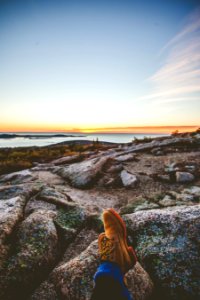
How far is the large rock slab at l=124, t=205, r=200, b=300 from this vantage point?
3555 mm

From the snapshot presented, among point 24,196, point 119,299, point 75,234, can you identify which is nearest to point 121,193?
point 75,234

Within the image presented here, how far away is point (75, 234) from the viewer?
516 cm

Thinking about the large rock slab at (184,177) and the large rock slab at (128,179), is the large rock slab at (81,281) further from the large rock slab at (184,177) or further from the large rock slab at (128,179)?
the large rock slab at (184,177)

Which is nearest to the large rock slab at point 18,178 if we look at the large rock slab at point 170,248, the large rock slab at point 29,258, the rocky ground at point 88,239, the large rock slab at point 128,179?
the rocky ground at point 88,239

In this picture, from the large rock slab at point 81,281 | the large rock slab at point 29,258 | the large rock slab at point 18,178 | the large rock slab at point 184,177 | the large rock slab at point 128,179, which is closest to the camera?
the large rock slab at point 81,281

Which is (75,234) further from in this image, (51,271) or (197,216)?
(197,216)

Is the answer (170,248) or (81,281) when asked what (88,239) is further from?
(170,248)

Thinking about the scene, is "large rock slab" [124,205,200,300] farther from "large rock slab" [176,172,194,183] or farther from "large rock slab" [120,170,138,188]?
"large rock slab" [176,172,194,183]

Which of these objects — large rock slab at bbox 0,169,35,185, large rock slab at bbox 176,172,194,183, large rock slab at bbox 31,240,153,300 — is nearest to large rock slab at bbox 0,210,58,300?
large rock slab at bbox 31,240,153,300

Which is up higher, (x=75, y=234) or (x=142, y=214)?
(x=142, y=214)

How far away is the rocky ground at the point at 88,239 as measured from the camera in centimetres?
355

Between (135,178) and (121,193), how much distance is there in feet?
4.07

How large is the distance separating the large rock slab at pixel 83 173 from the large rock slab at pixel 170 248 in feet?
13.0

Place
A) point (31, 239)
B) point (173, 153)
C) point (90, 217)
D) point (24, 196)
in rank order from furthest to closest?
point (173, 153) < point (24, 196) < point (90, 217) < point (31, 239)
